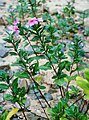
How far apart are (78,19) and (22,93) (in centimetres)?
243

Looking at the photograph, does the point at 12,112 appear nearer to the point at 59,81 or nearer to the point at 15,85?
the point at 15,85

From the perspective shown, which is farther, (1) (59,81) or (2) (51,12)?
(2) (51,12)

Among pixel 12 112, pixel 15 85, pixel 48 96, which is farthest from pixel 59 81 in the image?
pixel 48 96

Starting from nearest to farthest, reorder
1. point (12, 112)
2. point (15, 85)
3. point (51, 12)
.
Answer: point (15, 85) → point (12, 112) → point (51, 12)

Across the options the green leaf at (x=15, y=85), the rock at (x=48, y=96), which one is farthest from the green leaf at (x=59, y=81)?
the rock at (x=48, y=96)

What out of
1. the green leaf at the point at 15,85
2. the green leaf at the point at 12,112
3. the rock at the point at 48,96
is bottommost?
the rock at the point at 48,96

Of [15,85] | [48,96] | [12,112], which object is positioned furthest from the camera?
[48,96]

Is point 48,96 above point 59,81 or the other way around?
the other way around

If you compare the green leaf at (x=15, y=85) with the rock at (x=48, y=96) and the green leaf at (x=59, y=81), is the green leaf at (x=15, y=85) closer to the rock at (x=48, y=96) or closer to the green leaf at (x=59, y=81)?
the green leaf at (x=59, y=81)

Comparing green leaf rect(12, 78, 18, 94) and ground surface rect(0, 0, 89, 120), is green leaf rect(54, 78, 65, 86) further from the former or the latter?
ground surface rect(0, 0, 89, 120)

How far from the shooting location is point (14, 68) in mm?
2932

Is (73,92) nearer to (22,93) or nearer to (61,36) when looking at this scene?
(22,93)

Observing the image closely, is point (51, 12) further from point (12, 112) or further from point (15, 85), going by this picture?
point (15, 85)

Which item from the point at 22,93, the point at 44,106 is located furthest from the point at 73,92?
the point at 22,93
